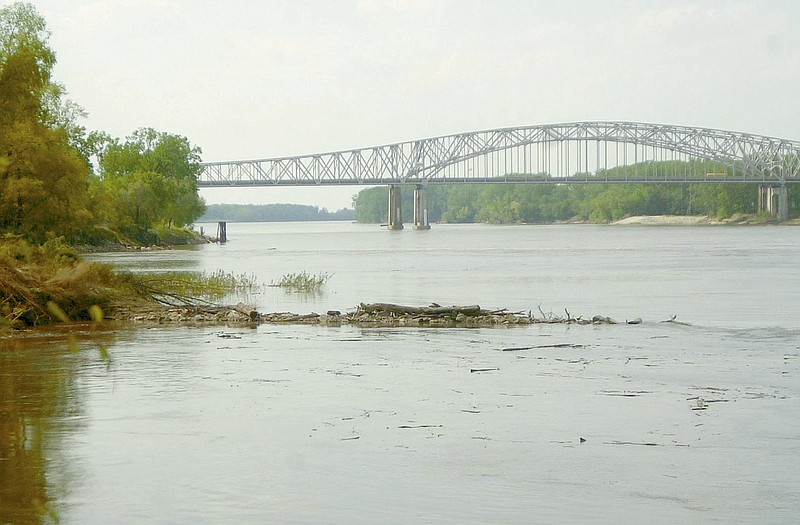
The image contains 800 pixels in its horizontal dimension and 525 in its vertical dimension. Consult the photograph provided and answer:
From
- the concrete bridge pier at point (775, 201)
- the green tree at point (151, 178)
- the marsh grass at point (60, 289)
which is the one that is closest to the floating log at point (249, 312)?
the marsh grass at point (60, 289)

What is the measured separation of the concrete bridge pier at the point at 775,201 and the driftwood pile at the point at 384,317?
564 ft

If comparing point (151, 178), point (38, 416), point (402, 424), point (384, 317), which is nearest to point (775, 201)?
point (151, 178)

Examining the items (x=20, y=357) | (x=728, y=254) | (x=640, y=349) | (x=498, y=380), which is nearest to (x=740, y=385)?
(x=498, y=380)

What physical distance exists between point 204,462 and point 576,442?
3732 mm

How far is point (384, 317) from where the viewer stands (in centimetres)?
2580

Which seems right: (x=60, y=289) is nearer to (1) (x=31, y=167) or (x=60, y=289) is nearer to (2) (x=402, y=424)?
(1) (x=31, y=167)

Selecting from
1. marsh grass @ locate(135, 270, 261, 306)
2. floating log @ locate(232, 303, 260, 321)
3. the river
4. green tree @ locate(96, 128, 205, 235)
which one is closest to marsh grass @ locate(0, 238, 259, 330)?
marsh grass @ locate(135, 270, 261, 306)

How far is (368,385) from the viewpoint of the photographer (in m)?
15.9

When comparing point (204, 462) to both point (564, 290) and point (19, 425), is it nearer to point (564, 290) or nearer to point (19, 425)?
point (19, 425)

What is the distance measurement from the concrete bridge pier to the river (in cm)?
17216

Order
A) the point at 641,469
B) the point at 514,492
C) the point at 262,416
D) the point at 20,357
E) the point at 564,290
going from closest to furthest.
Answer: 1. the point at 514,492
2. the point at 641,469
3. the point at 262,416
4. the point at 20,357
5. the point at 564,290

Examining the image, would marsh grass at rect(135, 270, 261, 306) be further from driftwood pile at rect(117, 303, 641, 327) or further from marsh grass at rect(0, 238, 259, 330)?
driftwood pile at rect(117, 303, 641, 327)

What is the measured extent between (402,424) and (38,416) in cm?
404

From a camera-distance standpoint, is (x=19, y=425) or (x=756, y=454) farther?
(x=19, y=425)
